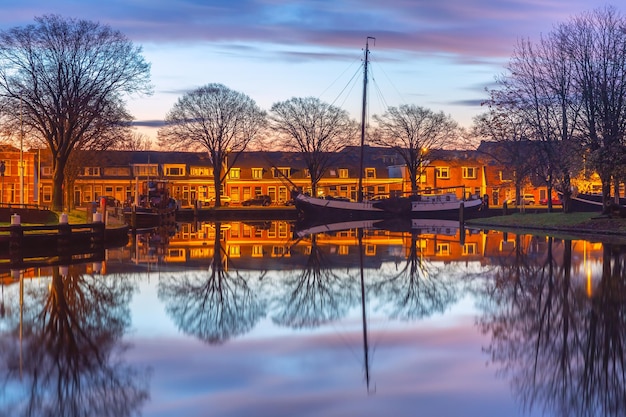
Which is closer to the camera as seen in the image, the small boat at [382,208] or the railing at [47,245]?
the railing at [47,245]

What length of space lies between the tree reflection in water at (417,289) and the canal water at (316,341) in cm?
9

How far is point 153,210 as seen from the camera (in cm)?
6975

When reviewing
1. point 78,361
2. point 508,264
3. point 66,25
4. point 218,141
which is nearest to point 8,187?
point 218,141

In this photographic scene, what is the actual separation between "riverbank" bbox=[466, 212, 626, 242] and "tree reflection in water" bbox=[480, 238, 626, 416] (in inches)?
833

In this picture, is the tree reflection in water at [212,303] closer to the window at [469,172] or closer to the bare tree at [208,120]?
the bare tree at [208,120]

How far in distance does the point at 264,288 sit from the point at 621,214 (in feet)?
102

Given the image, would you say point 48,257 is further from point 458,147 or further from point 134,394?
point 458,147

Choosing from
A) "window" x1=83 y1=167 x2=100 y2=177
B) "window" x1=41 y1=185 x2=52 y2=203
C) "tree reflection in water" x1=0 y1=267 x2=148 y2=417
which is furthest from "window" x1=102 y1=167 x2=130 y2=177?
"tree reflection in water" x1=0 y1=267 x2=148 y2=417

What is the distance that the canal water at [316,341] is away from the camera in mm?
9164

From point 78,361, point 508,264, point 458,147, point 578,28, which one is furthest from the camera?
point 458,147

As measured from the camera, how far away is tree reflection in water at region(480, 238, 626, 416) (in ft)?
30.6

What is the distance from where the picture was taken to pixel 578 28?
4862 cm

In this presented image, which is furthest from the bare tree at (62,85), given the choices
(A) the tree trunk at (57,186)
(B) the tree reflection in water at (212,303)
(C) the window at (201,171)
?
(C) the window at (201,171)

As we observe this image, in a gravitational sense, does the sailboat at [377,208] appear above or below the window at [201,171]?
below
